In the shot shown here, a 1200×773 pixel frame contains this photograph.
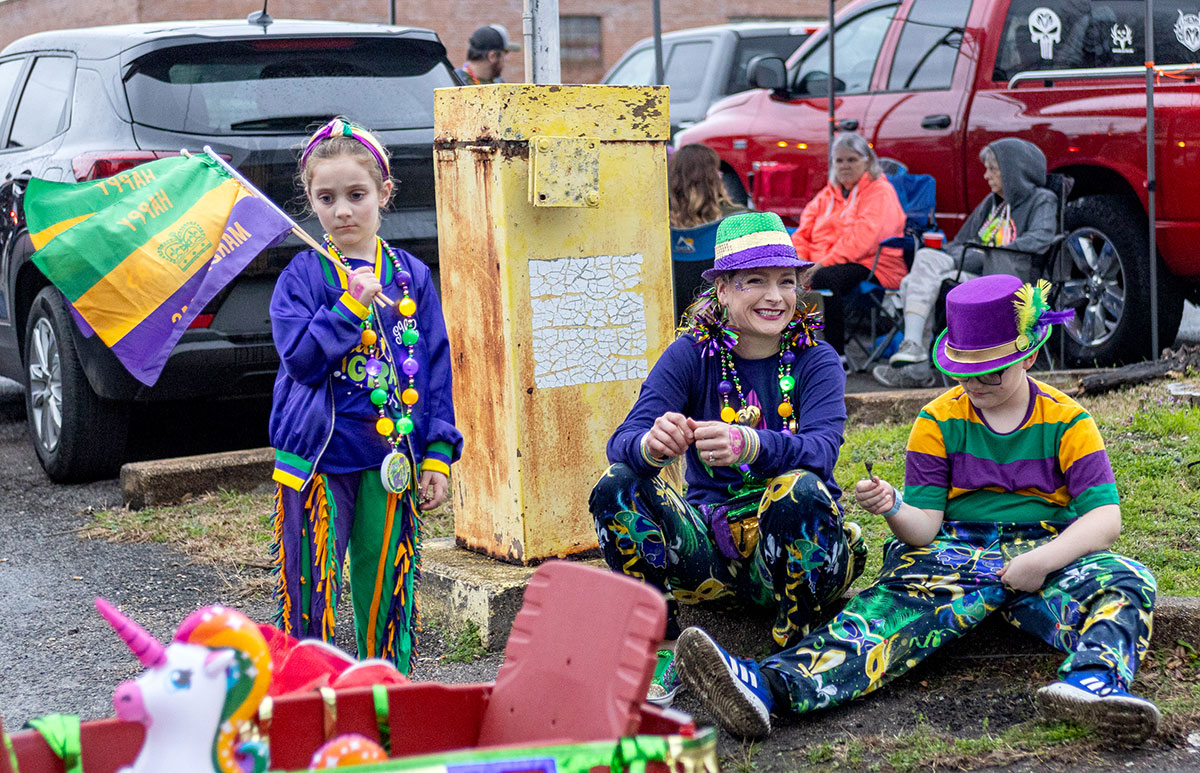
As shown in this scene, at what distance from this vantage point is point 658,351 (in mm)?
4383

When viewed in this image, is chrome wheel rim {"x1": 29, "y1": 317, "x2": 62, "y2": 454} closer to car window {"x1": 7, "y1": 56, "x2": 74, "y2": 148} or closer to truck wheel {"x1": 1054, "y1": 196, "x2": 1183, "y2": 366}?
car window {"x1": 7, "y1": 56, "x2": 74, "y2": 148}

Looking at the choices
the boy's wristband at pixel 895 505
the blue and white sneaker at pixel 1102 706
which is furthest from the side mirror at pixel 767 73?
the blue and white sneaker at pixel 1102 706

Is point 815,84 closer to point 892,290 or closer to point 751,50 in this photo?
point 892,290

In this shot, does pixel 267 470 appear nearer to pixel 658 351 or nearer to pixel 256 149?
pixel 256 149

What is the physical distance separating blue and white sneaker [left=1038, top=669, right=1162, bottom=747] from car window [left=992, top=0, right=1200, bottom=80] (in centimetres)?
577

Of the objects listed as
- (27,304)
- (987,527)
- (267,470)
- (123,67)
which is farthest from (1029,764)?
(27,304)

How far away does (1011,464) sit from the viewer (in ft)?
11.5

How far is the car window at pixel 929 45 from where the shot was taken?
8477mm

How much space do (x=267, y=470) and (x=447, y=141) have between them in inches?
88.7

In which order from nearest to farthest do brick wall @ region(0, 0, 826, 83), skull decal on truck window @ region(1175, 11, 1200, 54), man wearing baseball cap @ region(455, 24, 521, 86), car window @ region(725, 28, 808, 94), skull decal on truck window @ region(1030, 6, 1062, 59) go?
1. skull decal on truck window @ region(1175, 11, 1200, 54)
2. skull decal on truck window @ region(1030, 6, 1062, 59)
3. man wearing baseball cap @ region(455, 24, 521, 86)
4. car window @ region(725, 28, 808, 94)
5. brick wall @ region(0, 0, 826, 83)

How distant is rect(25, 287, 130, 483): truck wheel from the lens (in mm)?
6035

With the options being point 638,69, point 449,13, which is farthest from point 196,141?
point 449,13

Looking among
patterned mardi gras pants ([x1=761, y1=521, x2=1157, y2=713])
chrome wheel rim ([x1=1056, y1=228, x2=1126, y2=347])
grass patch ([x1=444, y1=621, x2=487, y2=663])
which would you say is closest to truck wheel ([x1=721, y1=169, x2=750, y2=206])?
chrome wheel rim ([x1=1056, y1=228, x2=1126, y2=347])

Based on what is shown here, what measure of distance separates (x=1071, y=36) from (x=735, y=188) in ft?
9.10
